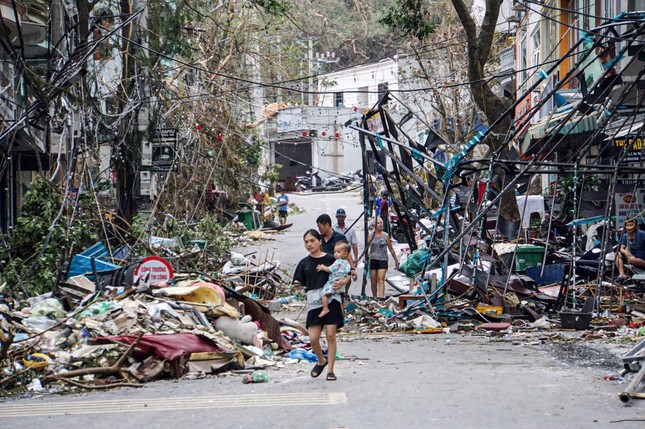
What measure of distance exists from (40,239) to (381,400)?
10747 mm

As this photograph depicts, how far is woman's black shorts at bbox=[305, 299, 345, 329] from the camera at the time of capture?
1001 cm

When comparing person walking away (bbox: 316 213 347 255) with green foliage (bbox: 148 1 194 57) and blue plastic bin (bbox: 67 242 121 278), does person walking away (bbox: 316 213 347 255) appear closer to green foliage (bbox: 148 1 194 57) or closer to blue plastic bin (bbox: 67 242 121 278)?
blue plastic bin (bbox: 67 242 121 278)

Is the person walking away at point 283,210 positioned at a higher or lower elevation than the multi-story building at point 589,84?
lower

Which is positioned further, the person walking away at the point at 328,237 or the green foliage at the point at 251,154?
the green foliage at the point at 251,154

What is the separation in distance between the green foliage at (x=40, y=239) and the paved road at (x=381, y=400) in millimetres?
7106

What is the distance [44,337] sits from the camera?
1123 centimetres

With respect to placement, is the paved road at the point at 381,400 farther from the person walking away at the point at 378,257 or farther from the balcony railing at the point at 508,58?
the balcony railing at the point at 508,58

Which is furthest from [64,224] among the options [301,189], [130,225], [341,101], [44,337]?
[301,189]

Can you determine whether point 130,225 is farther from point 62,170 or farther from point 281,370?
point 281,370

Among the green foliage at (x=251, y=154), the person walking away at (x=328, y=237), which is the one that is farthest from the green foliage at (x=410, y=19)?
the green foliage at (x=251, y=154)

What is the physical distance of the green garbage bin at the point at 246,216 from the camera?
128ft

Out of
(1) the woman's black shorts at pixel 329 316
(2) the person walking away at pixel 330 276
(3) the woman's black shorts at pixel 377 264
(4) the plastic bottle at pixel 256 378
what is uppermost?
(2) the person walking away at pixel 330 276

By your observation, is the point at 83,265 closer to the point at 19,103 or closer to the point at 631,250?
the point at 19,103

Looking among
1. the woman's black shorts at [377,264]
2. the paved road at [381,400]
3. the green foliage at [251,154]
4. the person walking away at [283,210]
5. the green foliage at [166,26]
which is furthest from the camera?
the person walking away at [283,210]
